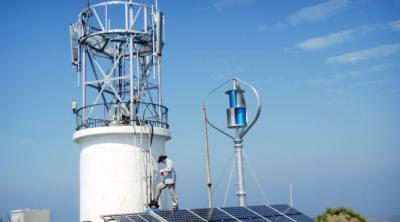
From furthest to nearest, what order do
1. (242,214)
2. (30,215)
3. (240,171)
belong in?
1. (30,215)
2. (240,171)
3. (242,214)

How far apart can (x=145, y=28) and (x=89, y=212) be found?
754cm

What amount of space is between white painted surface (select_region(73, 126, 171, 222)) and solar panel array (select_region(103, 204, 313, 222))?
2.27 m

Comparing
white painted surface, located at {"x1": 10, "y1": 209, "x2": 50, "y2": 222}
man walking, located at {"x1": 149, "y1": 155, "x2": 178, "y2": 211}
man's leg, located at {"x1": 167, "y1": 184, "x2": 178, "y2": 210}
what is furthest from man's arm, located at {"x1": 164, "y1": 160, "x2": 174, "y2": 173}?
white painted surface, located at {"x1": 10, "y1": 209, "x2": 50, "y2": 222}

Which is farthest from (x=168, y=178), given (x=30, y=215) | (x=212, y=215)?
(x=30, y=215)

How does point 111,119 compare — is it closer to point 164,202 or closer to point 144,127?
point 144,127

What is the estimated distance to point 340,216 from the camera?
2800cm

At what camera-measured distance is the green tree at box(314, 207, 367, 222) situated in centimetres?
2788

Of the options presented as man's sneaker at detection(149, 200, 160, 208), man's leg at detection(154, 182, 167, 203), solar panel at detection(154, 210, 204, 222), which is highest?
man's leg at detection(154, 182, 167, 203)

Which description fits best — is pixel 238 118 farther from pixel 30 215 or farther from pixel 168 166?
pixel 30 215

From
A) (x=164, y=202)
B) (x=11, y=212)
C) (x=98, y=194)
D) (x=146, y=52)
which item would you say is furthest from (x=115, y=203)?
(x=146, y=52)

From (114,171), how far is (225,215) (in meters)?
5.09

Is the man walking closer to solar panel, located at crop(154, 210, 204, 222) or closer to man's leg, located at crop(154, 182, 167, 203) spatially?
man's leg, located at crop(154, 182, 167, 203)

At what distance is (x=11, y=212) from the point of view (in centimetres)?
2205

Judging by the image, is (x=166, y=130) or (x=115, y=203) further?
(x=166, y=130)
